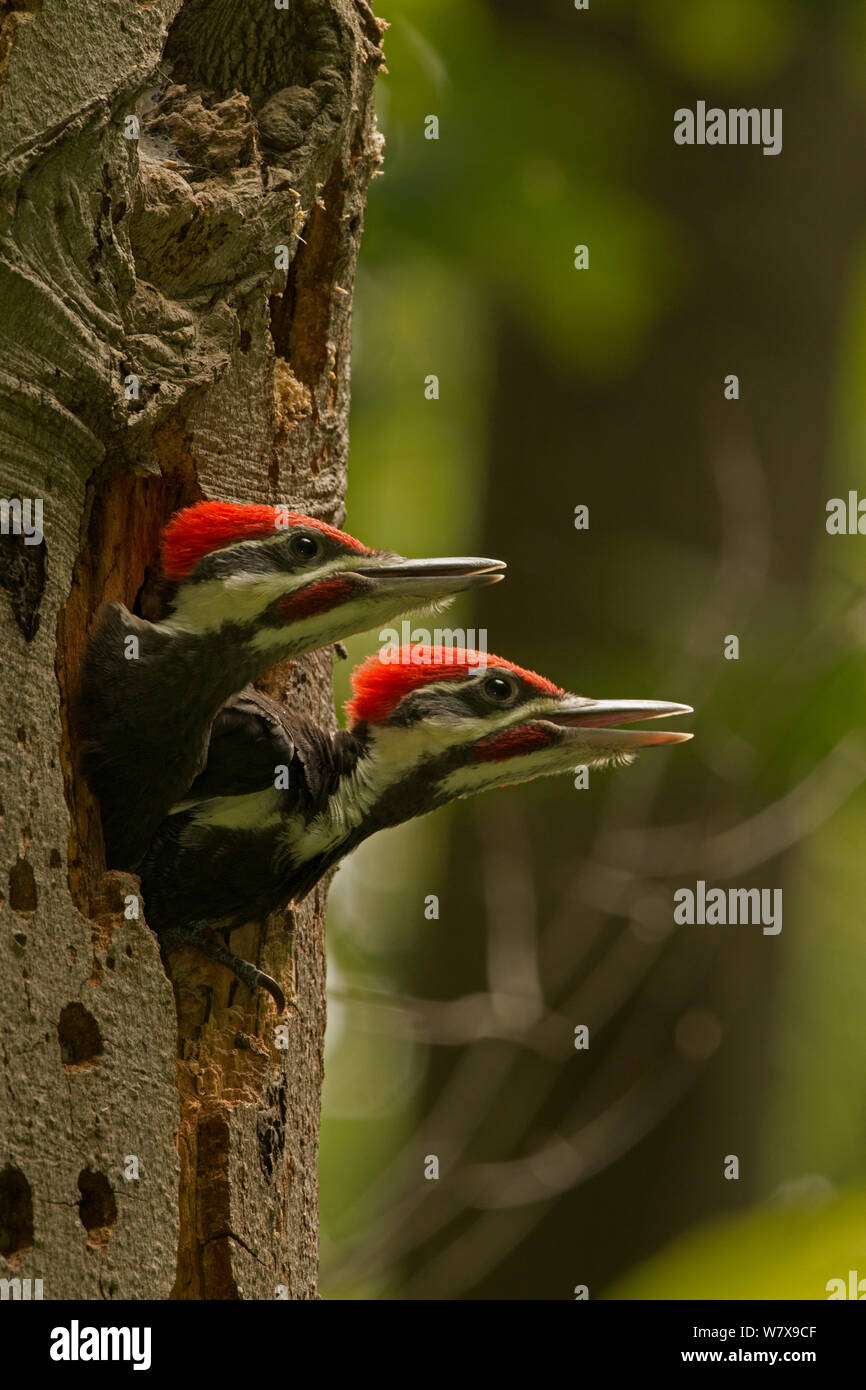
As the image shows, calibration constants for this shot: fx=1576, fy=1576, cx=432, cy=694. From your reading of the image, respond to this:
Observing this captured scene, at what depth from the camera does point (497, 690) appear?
277 centimetres

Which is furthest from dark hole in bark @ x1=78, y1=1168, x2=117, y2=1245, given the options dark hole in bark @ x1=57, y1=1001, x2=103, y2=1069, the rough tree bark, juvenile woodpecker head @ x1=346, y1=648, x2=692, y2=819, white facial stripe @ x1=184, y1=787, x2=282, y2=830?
juvenile woodpecker head @ x1=346, y1=648, x2=692, y2=819

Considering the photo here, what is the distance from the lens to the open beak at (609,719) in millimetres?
2771

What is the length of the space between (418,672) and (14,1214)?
114 cm

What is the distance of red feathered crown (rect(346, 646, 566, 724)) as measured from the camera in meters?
2.78

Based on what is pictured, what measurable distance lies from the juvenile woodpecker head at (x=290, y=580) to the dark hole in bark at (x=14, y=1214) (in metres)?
0.86

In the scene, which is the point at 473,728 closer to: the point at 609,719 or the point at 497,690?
the point at 497,690

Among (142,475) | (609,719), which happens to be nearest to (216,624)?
(142,475)

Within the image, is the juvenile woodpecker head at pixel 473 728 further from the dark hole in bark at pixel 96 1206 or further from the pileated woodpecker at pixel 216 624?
the dark hole in bark at pixel 96 1206

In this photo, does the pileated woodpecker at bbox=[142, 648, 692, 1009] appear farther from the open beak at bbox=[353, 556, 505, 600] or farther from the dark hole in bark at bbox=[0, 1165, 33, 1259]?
the dark hole in bark at bbox=[0, 1165, 33, 1259]

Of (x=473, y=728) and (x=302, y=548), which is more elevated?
(x=302, y=548)

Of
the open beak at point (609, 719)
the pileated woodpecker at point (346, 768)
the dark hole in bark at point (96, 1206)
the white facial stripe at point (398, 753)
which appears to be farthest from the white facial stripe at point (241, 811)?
the dark hole in bark at point (96, 1206)

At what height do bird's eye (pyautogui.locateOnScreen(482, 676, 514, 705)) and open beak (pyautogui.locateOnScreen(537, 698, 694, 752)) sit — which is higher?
bird's eye (pyautogui.locateOnScreen(482, 676, 514, 705))

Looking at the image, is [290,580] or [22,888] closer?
[22,888]

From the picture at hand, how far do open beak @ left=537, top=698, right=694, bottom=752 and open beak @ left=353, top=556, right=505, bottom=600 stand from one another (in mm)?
382
